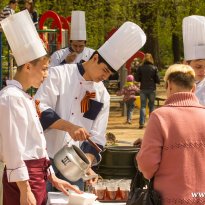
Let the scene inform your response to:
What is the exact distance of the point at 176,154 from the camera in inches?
164

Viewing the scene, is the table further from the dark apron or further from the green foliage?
the green foliage

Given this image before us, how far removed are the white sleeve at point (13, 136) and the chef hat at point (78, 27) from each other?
5.63 m

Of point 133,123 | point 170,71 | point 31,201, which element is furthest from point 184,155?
point 133,123

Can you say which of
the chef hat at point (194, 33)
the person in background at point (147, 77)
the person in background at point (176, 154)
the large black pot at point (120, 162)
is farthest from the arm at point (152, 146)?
the person in background at point (147, 77)

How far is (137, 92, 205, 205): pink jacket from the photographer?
417cm

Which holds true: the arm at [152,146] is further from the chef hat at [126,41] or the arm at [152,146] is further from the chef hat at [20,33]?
the chef hat at [126,41]

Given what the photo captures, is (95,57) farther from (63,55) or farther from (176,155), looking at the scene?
(63,55)

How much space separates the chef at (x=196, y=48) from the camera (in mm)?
5414

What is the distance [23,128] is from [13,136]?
73 millimetres

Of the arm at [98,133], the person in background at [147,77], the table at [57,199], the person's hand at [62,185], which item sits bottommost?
the person in background at [147,77]

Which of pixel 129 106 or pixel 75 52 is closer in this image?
pixel 75 52

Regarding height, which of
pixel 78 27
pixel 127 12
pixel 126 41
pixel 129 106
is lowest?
pixel 129 106

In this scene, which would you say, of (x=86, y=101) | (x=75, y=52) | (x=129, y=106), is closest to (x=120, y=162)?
(x=86, y=101)

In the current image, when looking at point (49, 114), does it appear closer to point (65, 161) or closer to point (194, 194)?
point (65, 161)
